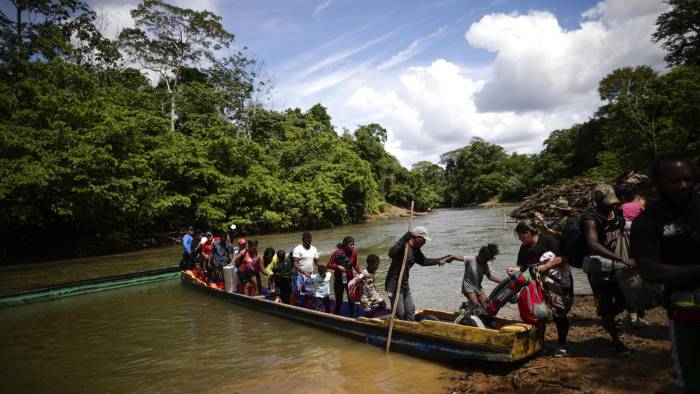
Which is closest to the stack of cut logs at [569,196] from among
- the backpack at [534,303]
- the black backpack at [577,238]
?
the black backpack at [577,238]

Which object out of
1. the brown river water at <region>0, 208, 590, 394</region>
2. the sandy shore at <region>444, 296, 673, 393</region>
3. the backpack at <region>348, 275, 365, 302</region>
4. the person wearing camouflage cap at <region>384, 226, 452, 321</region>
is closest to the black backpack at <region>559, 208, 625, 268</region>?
the sandy shore at <region>444, 296, 673, 393</region>

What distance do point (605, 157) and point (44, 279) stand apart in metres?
42.2

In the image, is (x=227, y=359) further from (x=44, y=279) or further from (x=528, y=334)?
(x=44, y=279)

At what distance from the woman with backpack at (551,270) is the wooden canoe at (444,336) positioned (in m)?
0.27

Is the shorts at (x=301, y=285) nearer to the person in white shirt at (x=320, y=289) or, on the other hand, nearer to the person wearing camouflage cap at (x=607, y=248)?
the person in white shirt at (x=320, y=289)

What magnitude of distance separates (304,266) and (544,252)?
4746 mm

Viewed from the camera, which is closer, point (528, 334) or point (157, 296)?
point (528, 334)

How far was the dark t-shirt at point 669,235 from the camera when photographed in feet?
7.68

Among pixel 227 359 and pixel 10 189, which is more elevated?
pixel 10 189

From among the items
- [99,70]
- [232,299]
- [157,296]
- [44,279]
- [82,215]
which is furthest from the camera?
[99,70]

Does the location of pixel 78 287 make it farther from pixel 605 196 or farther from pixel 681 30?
pixel 681 30

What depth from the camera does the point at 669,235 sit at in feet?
7.85

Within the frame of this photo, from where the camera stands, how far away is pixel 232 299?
10.9m

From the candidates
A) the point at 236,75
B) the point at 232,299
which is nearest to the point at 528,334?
the point at 232,299
